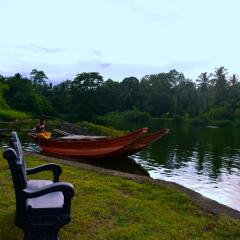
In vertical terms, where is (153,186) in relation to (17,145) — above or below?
below

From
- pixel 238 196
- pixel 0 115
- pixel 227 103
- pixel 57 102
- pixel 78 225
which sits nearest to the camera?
pixel 78 225

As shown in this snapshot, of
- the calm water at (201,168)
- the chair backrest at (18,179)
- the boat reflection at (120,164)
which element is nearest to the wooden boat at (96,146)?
the boat reflection at (120,164)

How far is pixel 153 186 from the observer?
10.4m

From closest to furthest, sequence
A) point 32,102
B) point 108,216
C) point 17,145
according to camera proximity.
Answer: point 17,145, point 108,216, point 32,102

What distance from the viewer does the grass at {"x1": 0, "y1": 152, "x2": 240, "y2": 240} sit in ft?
21.3

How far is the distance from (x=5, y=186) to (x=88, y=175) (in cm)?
307

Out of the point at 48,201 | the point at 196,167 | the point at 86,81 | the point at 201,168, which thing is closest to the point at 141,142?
the point at 196,167

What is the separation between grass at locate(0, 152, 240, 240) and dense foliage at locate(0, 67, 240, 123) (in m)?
88.4

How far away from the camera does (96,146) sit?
83.3 ft

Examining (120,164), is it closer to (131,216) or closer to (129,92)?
(131,216)

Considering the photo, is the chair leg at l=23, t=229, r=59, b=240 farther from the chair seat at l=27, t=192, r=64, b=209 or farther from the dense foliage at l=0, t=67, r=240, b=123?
the dense foliage at l=0, t=67, r=240, b=123

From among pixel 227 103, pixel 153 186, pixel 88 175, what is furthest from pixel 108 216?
pixel 227 103

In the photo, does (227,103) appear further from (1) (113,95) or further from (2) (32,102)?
(2) (32,102)

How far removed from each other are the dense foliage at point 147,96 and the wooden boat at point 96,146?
7109 cm
